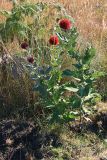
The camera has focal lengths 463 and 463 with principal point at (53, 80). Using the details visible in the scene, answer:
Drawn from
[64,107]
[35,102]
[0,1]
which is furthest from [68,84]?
[0,1]

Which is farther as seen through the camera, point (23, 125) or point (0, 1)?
point (0, 1)

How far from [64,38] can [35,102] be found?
0.67 meters

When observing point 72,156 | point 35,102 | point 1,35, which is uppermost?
point 1,35

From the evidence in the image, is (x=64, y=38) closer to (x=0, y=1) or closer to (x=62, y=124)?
(x=62, y=124)

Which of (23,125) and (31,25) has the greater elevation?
(31,25)

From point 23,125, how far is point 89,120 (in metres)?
0.56

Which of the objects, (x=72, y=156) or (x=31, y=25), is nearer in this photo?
(x=72, y=156)

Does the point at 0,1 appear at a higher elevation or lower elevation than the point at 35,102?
higher

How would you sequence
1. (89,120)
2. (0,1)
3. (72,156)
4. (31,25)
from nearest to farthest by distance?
(72,156)
(89,120)
(31,25)
(0,1)

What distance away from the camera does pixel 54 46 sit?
3.76 metres

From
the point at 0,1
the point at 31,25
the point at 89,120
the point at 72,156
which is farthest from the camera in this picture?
the point at 0,1

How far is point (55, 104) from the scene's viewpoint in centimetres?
369

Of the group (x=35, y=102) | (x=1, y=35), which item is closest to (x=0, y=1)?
(x=1, y=35)

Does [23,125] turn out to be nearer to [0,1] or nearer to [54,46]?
[54,46]
